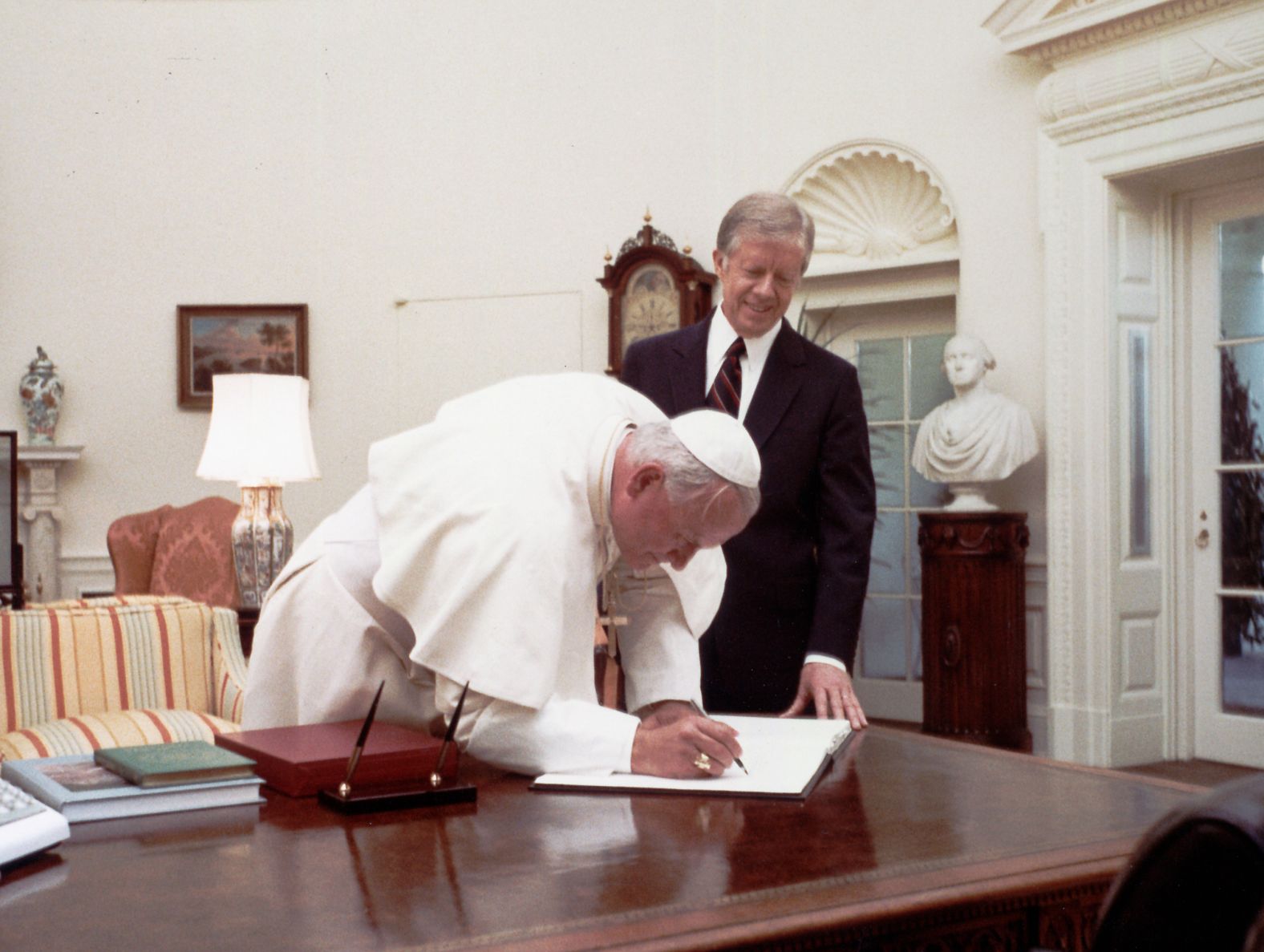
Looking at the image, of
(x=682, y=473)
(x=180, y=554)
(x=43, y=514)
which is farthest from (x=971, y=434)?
(x=43, y=514)

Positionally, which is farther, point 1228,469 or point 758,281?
point 1228,469

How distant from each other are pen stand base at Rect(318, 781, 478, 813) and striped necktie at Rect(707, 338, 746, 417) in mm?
1271

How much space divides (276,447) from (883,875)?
414cm

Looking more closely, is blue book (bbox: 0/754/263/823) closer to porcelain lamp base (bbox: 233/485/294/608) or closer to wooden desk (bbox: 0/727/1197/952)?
wooden desk (bbox: 0/727/1197/952)

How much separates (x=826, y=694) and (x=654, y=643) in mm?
480

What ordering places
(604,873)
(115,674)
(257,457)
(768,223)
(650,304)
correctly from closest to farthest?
1. (604,873)
2. (768,223)
3. (115,674)
4. (257,457)
5. (650,304)

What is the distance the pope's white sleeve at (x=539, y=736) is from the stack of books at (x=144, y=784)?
0.93ft

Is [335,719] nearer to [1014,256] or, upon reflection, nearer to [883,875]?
[883,875]

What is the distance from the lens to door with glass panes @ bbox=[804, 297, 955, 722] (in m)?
6.68

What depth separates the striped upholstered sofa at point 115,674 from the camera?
399 centimetres

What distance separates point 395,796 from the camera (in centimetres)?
153

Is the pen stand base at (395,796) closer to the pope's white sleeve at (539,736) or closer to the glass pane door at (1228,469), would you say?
the pope's white sleeve at (539,736)

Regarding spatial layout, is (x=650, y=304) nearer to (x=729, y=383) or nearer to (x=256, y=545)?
(x=256, y=545)


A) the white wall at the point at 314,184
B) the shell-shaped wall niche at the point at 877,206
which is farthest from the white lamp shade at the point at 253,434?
the shell-shaped wall niche at the point at 877,206
